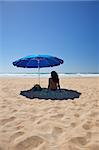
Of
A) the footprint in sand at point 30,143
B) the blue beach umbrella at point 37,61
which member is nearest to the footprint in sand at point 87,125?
the footprint in sand at point 30,143

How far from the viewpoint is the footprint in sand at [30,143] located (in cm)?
296

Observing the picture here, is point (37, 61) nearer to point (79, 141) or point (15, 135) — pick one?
point (15, 135)

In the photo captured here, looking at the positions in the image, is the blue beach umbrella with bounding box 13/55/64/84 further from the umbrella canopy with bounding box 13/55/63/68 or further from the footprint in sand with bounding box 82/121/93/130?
the footprint in sand with bounding box 82/121/93/130

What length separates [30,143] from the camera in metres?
3.09

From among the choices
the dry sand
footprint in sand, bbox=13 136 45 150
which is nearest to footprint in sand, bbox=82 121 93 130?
the dry sand

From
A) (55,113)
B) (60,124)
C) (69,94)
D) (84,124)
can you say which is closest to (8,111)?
(55,113)

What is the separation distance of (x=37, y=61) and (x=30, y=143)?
22.0ft

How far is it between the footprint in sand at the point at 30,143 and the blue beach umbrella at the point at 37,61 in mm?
5597

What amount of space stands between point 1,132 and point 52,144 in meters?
0.83

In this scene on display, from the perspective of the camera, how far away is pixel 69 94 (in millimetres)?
7648

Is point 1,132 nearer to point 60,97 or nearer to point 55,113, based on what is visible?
point 55,113

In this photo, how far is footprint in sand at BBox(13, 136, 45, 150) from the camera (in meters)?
2.96

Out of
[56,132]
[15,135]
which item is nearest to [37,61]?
[56,132]

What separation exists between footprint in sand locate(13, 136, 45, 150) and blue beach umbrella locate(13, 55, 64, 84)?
18.4ft
